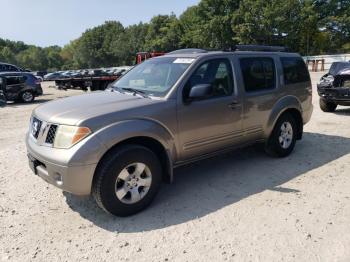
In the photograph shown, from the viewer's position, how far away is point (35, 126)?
4.30 meters

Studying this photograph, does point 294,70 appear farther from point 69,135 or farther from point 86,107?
point 69,135

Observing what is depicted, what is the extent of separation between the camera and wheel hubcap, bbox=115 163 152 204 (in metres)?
4.02

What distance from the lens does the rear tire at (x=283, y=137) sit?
594 cm

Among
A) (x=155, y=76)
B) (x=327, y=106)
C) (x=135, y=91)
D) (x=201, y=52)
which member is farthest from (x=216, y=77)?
(x=327, y=106)

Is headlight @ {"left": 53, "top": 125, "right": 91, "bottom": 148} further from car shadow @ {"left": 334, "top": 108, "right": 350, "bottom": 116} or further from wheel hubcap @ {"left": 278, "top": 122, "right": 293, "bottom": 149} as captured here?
car shadow @ {"left": 334, "top": 108, "right": 350, "bottom": 116}

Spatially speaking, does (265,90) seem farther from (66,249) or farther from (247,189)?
(66,249)

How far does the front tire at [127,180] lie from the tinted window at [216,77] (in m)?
1.14

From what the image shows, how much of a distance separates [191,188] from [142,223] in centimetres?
113

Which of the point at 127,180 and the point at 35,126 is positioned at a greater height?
the point at 35,126

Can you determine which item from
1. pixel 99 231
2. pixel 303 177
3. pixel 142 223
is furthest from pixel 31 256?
pixel 303 177

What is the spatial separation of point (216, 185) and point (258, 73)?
1868 mm

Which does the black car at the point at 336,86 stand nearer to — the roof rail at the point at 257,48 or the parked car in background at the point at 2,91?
the roof rail at the point at 257,48

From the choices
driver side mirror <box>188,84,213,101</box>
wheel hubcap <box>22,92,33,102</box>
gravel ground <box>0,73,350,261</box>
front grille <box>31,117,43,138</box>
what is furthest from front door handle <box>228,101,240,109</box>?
wheel hubcap <box>22,92,33,102</box>

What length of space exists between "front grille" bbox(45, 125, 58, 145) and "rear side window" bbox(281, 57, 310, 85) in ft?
12.5
